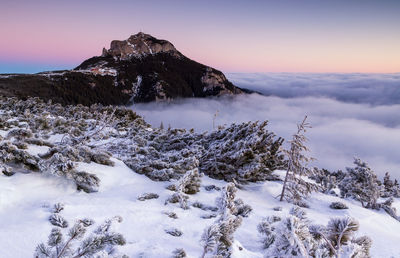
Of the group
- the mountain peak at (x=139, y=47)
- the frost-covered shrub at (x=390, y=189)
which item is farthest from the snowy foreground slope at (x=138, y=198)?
the mountain peak at (x=139, y=47)

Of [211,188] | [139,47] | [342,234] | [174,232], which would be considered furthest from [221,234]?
[139,47]

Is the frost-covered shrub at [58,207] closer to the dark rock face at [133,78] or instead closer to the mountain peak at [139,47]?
the dark rock face at [133,78]

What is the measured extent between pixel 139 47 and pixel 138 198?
185940 mm

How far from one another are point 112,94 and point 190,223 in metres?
118

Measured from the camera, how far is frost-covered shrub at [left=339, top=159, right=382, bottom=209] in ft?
29.9

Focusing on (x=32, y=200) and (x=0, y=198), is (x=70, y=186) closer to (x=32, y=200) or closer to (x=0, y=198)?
(x=32, y=200)

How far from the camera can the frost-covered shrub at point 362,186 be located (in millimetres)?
9109

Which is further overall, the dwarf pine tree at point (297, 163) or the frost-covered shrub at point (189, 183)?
the dwarf pine tree at point (297, 163)

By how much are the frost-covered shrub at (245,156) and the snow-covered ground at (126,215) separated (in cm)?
196

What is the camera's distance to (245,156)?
8.95 meters

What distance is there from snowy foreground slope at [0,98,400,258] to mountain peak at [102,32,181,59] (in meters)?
167

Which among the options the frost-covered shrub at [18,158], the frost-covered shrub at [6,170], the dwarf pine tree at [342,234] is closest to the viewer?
the dwarf pine tree at [342,234]

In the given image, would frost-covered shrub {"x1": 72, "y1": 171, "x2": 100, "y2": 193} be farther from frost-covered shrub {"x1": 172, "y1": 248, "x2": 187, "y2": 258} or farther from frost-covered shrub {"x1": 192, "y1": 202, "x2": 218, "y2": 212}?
frost-covered shrub {"x1": 172, "y1": 248, "x2": 187, "y2": 258}

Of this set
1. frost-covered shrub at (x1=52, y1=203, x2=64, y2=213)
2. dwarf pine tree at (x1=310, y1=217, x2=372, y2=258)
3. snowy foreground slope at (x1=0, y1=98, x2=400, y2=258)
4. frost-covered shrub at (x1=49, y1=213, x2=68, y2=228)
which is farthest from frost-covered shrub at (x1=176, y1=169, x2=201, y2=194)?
dwarf pine tree at (x1=310, y1=217, x2=372, y2=258)
